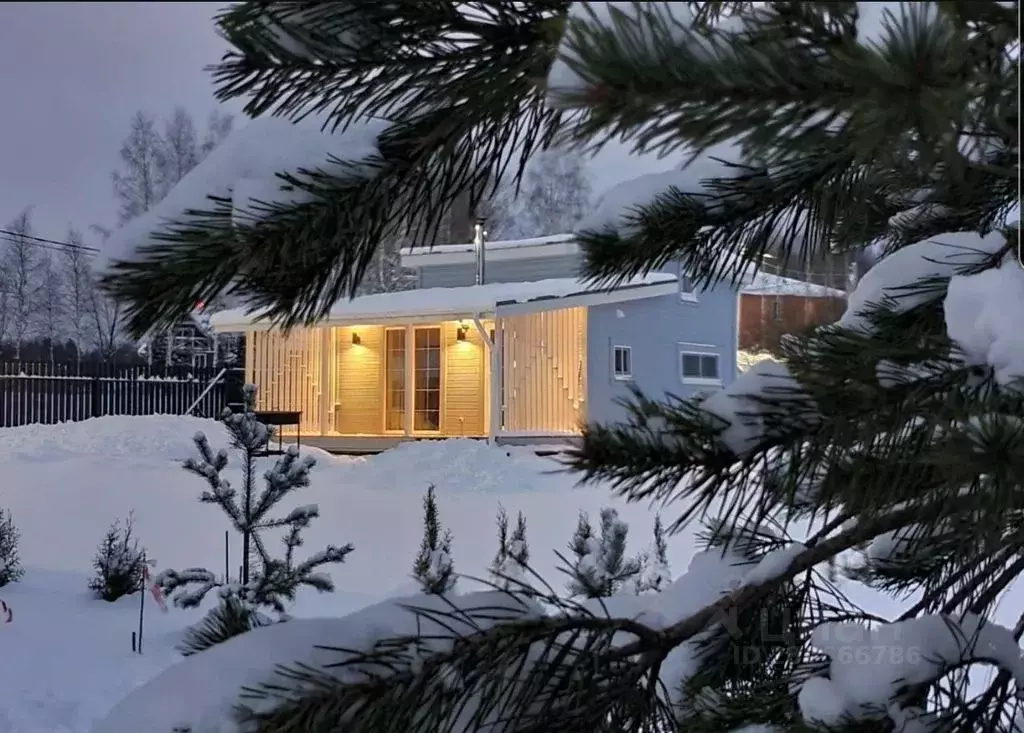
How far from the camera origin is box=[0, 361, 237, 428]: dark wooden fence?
1.92m

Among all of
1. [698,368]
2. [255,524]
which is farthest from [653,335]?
[255,524]

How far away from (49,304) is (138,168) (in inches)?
13.4

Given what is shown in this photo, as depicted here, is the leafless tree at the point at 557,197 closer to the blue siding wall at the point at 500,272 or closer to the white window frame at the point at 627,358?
the blue siding wall at the point at 500,272

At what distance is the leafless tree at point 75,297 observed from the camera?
1618 mm

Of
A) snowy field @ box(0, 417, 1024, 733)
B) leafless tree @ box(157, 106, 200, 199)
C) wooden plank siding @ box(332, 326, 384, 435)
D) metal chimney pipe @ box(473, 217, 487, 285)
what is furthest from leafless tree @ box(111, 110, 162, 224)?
wooden plank siding @ box(332, 326, 384, 435)

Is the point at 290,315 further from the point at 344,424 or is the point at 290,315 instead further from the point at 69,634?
the point at 344,424

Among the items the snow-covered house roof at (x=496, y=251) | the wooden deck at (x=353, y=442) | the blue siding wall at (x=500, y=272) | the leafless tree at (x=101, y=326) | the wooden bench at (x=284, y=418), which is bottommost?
the wooden deck at (x=353, y=442)

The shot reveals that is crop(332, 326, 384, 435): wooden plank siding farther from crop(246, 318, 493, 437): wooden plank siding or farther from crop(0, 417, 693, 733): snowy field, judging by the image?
crop(0, 417, 693, 733): snowy field

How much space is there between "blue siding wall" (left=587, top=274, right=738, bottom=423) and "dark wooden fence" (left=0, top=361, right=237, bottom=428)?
2423 mm

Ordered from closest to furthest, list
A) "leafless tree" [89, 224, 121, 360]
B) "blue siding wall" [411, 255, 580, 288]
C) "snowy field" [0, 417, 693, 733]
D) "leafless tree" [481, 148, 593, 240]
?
"leafless tree" [89, 224, 121, 360]
"snowy field" [0, 417, 693, 733]
"leafless tree" [481, 148, 593, 240]
"blue siding wall" [411, 255, 580, 288]

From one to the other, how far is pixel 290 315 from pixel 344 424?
17.8ft

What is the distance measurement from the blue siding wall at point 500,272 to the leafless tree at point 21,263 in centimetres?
326

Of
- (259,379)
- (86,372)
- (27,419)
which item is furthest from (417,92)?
(259,379)

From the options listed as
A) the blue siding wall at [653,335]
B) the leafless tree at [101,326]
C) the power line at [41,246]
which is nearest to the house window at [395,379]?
the blue siding wall at [653,335]
